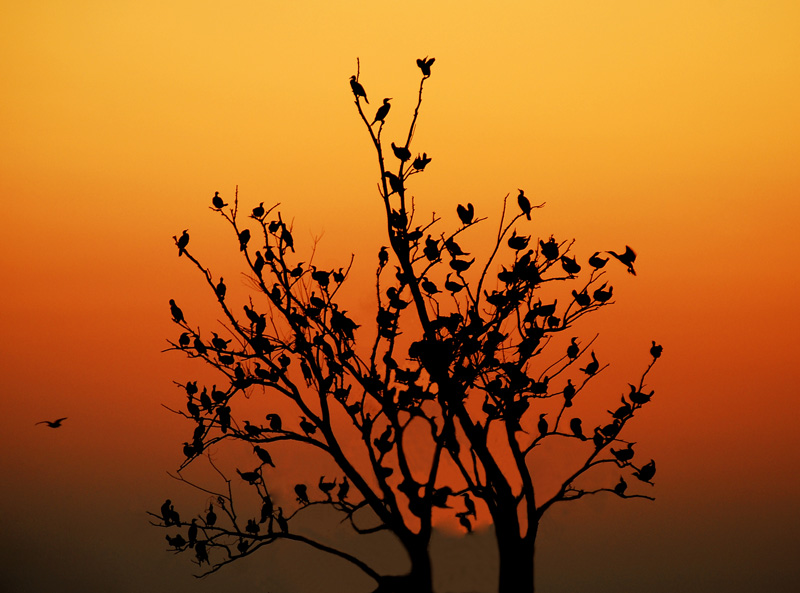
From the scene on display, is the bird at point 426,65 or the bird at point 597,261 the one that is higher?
the bird at point 426,65

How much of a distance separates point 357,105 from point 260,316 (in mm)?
2054

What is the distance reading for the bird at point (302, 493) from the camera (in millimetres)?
8344

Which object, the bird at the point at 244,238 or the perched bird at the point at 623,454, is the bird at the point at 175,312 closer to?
the bird at the point at 244,238

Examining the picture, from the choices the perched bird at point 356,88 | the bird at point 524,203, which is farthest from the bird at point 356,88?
the bird at point 524,203

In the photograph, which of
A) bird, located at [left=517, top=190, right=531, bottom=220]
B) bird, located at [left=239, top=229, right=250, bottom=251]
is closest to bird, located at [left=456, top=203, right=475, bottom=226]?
bird, located at [left=517, top=190, right=531, bottom=220]

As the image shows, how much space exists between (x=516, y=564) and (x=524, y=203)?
2872 millimetres

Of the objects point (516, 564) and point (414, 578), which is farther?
point (414, 578)

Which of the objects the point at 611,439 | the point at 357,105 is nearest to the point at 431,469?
the point at 611,439

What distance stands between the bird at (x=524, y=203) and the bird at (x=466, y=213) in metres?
0.36

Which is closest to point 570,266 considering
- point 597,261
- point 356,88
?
point 597,261

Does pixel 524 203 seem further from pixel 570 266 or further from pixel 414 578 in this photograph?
pixel 414 578

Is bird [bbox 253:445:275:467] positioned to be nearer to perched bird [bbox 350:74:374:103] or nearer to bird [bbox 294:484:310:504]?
bird [bbox 294:484:310:504]

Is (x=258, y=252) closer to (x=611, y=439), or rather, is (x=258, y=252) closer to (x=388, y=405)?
(x=388, y=405)

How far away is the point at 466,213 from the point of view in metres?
7.39
